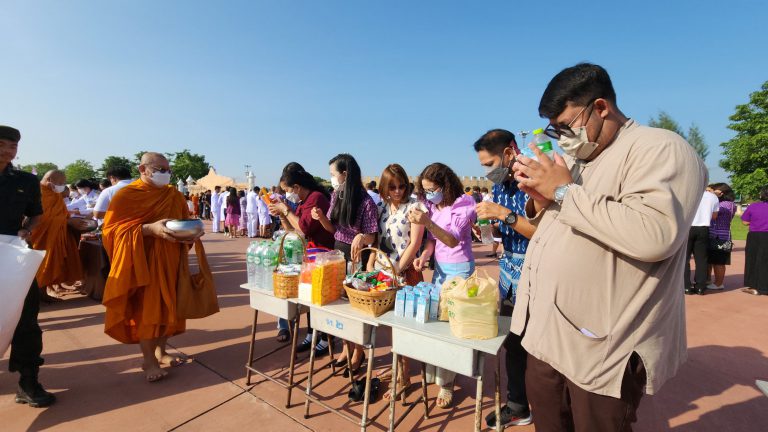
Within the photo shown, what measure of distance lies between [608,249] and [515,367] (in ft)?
4.68

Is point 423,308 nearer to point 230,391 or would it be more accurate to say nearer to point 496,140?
point 496,140

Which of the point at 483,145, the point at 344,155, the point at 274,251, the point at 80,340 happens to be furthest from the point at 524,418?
the point at 80,340

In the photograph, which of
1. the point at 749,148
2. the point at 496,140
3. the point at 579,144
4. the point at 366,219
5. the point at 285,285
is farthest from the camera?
the point at 749,148

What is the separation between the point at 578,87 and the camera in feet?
4.23

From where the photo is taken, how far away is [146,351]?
2914 millimetres

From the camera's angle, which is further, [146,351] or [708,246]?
[708,246]

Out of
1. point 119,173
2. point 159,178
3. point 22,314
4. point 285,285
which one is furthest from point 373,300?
point 119,173

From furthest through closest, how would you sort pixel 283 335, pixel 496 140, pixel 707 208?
pixel 707 208, pixel 283 335, pixel 496 140

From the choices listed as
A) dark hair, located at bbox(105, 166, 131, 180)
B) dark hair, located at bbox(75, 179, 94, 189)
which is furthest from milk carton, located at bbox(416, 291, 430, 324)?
dark hair, located at bbox(75, 179, 94, 189)

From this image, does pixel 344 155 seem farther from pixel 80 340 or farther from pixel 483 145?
pixel 80 340

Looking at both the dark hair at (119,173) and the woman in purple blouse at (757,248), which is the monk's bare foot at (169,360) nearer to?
the dark hair at (119,173)

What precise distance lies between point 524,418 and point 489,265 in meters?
5.55

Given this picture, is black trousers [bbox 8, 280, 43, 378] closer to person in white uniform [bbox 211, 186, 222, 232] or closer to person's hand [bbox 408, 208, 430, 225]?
person's hand [bbox 408, 208, 430, 225]

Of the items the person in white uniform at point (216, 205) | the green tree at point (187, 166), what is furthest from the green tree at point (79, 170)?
the person in white uniform at point (216, 205)
